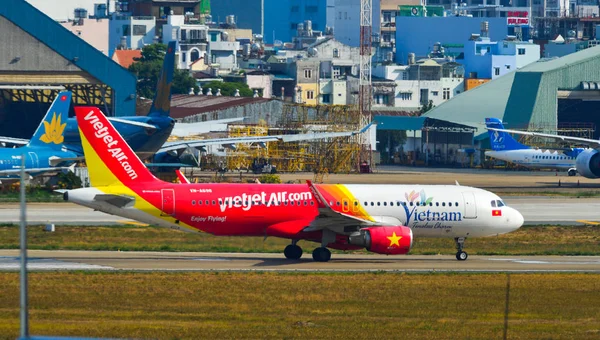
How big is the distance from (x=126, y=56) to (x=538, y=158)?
101m

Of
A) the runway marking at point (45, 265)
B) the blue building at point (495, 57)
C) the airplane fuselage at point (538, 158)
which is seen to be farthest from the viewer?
the blue building at point (495, 57)

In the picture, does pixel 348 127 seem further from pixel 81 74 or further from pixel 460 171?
pixel 81 74

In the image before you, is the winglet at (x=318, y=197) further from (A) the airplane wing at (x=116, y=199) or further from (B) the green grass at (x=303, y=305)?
(A) the airplane wing at (x=116, y=199)

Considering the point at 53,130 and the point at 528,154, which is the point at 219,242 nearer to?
the point at 53,130

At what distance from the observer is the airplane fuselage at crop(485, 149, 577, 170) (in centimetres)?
11048

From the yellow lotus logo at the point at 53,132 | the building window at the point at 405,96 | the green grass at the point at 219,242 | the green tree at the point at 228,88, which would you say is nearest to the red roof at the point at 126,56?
the green tree at the point at 228,88

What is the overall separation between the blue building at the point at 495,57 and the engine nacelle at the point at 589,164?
85.6 m

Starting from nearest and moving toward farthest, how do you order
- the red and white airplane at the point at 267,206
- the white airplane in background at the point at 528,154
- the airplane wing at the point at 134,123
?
the red and white airplane at the point at 267,206, the airplane wing at the point at 134,123, the white airplane in background at the point at 528,154

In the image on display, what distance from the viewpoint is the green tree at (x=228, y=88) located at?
168125 mm

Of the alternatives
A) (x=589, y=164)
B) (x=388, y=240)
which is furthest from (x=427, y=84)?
(x=388, y=240)

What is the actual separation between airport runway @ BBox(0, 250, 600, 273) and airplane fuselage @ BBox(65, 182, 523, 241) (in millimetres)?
1306

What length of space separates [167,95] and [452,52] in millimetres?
112169

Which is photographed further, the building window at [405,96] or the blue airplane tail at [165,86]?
the building window at [405,96]

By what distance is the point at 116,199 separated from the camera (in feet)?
144
